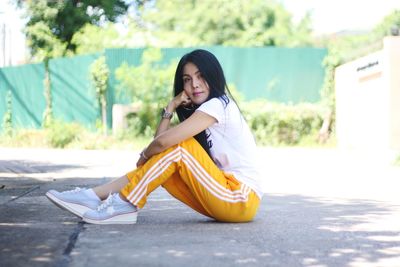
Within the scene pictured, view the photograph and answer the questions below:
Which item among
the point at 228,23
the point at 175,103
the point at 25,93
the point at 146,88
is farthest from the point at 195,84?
the point at 228,23

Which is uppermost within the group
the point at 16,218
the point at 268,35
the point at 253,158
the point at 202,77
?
the point at 268,35

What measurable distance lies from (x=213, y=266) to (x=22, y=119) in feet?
58.7

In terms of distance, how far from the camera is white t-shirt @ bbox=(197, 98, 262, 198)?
14.7 feet

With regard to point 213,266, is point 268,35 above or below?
above

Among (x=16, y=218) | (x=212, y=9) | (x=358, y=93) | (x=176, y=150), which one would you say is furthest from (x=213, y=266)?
(x=212, y=9)

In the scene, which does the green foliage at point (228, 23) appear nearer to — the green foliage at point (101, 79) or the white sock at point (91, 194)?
the green foliage at point (101, 79)

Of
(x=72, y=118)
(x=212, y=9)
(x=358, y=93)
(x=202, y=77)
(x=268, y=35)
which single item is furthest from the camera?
(x=212, y=9)

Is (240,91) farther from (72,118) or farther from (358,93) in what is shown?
(72,118)

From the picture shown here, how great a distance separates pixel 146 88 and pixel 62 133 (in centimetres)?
233

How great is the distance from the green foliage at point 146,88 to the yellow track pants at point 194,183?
13572 millimetres

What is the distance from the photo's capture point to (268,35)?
3481 cm

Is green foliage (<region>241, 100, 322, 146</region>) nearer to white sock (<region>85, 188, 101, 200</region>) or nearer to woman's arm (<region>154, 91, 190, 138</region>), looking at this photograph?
woman's arm (<region>154, 91, 190, 138</region>)

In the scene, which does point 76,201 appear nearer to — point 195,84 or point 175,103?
point 175,103

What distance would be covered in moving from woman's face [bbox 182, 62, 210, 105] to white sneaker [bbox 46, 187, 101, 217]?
82cm
